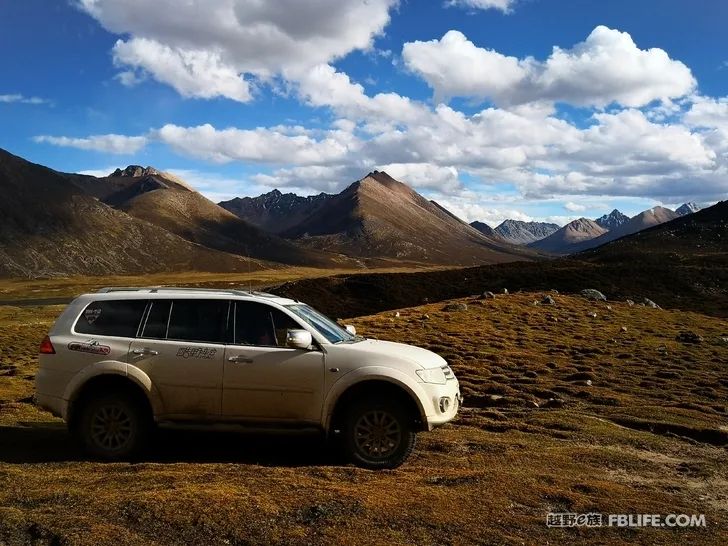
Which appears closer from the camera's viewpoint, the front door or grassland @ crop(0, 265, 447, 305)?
the front door

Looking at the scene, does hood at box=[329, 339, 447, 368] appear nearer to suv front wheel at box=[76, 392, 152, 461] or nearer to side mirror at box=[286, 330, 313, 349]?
side mirror at box=[286, 330, 313, 349]

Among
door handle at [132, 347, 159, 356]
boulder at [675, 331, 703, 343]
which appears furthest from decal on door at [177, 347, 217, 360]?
boulder at [675, 331, 703, 343]

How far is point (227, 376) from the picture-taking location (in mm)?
7957

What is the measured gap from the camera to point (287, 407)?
25.8 feet

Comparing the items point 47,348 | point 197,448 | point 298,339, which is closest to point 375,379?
point 298,339

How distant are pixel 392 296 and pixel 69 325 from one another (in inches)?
1355

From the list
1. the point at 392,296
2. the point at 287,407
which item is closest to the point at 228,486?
the point at 287,407

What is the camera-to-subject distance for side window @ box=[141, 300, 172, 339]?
27.3ft

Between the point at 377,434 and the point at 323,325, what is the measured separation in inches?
70.7

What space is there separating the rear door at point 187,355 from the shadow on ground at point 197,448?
412mm

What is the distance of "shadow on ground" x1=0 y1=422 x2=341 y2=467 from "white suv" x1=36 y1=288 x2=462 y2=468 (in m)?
0.36

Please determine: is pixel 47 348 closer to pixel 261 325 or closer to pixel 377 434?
pixel 261 325

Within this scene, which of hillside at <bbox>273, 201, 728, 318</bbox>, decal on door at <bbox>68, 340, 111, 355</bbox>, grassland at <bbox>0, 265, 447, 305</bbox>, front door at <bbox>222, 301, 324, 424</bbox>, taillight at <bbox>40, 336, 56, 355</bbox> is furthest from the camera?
grassland at <bbox>0, 265, 447, 305</bbox>

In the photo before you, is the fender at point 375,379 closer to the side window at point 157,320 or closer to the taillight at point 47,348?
the side window at point 157,320
